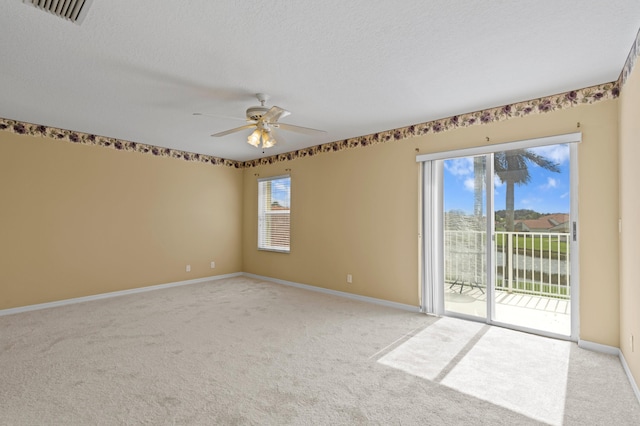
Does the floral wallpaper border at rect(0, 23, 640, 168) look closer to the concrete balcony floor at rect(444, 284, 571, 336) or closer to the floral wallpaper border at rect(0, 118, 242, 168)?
the floral wallpaper border at rect(0, 118, 242, 168)

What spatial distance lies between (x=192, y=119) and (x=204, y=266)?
3146mm

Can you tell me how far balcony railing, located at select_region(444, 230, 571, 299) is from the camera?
147 inches

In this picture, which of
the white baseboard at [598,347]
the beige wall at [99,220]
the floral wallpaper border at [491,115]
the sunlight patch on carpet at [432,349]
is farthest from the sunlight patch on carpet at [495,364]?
the beige wall at [99,220]

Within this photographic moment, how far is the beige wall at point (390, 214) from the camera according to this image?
9.64 ft

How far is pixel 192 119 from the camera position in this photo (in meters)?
Answer: 3.93

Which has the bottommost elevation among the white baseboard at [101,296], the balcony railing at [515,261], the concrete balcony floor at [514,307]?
the white baseboard at [101,296]

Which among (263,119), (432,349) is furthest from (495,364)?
(263,119)

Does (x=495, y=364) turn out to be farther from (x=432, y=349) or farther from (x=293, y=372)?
(x=293, y=372)

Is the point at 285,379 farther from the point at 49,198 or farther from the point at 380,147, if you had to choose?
the point at 49,198

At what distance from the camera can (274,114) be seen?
2961mm

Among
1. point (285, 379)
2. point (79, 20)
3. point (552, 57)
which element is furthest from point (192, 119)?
point (552, 57)

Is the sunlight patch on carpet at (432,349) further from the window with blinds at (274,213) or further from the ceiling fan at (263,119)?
the window with blinds at (274,213)

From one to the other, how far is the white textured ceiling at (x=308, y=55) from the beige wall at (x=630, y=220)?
1.25 ft

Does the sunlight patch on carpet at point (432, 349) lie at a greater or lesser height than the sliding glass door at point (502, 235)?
lesser
